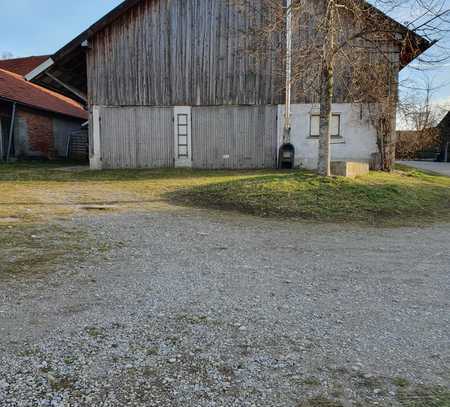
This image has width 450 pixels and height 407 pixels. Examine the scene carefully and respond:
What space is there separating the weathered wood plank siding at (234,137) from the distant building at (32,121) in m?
8.81

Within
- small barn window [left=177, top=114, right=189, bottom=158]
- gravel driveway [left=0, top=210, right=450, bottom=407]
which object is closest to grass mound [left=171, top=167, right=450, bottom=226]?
gravel driveway [left=0, top=210, right=450, bottom=407]

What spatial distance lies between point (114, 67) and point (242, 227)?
11.1 metres

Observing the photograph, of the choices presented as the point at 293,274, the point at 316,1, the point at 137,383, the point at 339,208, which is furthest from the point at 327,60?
the point at 137,383

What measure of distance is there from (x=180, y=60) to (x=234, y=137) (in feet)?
11.4

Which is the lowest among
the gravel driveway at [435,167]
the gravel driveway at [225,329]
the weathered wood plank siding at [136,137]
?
the gravel driveway at [225,329]

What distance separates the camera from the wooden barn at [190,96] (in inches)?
→ 572

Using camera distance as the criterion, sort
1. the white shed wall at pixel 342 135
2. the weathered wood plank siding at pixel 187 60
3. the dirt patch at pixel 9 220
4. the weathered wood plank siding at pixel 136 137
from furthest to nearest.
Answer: the weathered wood plank siding at pixel 136 137 < the weathered wood plank siding at pixel 187 60 < the white shed wall at pixel 342 135 < the dirt patch at pixel 9 220

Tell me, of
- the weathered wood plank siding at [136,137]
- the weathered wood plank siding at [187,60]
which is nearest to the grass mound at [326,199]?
the weathered wood plank siding at [136,137]

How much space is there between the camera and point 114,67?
49.0ft

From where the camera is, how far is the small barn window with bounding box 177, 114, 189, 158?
15156 millimetres

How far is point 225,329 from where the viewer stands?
8.96ft

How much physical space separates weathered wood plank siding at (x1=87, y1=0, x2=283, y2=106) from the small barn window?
1.95ft

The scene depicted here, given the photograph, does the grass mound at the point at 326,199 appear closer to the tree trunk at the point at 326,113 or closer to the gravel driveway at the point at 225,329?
the tree trunk at the point at 326,113

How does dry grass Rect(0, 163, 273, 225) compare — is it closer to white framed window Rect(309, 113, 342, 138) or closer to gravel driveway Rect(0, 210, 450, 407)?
gravel driveway Rect(0, 210, 450, 407)
